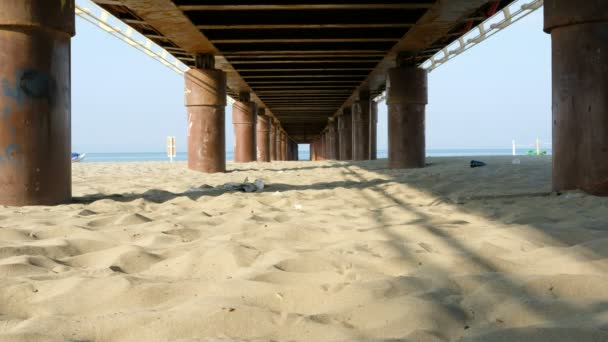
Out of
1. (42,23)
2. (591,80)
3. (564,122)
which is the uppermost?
(42,23)

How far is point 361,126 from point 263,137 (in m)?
8.48

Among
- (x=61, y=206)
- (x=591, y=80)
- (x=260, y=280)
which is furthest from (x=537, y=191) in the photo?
(x=61, y=206)

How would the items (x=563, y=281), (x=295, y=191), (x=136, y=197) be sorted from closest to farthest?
(x=563, y=281)
(x=136, y=197)
(x=295, y=191)

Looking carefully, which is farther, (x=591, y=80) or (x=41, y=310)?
(x=591, y=80)

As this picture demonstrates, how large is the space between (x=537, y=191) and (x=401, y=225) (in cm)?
256

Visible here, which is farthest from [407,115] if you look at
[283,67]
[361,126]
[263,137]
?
[263,137]

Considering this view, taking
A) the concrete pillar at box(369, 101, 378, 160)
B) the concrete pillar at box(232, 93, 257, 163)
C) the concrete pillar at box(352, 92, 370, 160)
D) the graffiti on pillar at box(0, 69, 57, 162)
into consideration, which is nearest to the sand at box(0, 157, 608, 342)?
the graffiti on pillar at box(0, 69, 57, 162)

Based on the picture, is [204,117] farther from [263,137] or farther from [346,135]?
[263,137]

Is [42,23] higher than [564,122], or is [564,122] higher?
[42,23]

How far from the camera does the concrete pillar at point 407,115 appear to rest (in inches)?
460

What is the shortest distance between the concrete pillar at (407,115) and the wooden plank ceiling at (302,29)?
64 cm

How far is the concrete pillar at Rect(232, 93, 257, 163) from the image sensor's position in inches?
782

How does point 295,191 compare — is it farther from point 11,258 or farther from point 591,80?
point 11,258

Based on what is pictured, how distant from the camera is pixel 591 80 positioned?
514 cm
